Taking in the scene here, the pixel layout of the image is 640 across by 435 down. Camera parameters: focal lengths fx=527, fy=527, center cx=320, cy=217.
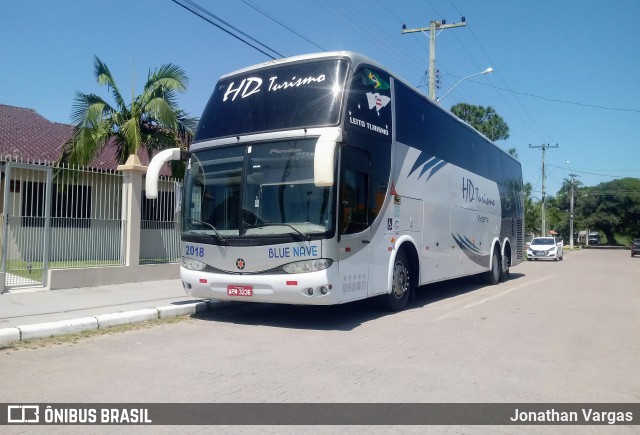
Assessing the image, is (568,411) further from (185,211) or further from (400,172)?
(185,211)

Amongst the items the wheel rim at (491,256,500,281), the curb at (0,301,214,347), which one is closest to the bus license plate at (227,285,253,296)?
the curb at (0,301,214,347)

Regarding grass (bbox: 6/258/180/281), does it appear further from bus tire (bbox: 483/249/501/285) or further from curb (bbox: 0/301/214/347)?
bus tire (bbox: 483/249/501/285)

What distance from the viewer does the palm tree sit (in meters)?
13.9

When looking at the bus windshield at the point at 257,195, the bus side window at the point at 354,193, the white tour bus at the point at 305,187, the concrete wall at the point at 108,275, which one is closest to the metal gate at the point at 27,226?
the concrete wall at the point at 108,275

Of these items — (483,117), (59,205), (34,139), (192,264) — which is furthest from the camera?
(483,117)

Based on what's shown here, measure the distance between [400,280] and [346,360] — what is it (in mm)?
3997

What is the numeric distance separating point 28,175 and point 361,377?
8421 mm

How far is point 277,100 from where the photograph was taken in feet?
28.1

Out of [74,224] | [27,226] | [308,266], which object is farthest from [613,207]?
[27,226]

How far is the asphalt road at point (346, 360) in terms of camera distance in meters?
5.09

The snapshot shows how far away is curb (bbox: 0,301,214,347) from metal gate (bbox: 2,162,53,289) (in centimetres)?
336

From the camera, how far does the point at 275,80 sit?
347 inches

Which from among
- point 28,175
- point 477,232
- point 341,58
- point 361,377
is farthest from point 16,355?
point 477,232

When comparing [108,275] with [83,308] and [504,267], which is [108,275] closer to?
[83,308]
